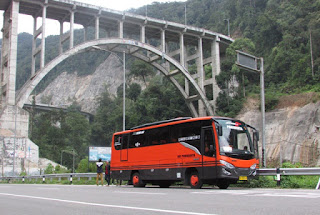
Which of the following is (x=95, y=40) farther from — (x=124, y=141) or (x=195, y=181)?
(x=195, y=181)

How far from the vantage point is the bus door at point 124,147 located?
19578 millimetres

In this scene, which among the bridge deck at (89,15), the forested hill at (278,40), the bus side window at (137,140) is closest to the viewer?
the bus side window at (137,140)

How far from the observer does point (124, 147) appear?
19.8 meters

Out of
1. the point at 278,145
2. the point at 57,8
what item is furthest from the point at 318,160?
the point at 57,8

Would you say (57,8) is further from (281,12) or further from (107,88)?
(107,88)

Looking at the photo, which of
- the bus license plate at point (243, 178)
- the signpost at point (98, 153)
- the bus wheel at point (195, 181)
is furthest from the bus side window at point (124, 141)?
the signpost at point (98, 153)

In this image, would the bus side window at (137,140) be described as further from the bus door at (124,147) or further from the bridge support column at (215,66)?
the bridge support column at (215,66)

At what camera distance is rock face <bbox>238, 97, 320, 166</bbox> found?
115 ft

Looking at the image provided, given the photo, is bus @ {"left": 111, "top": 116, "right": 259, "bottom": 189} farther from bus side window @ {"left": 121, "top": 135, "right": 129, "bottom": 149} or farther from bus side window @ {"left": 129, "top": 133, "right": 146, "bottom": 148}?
bus side window @ {"left": 121, "top": 135, "right": 129, "bottom": 149}

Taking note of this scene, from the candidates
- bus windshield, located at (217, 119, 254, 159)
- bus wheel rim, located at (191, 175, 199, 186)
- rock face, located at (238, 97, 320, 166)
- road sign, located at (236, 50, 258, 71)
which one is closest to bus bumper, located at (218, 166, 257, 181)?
bus windshield, located at (217, 119, 254, 159)

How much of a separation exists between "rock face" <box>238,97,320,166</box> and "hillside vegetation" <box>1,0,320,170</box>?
1835 mm

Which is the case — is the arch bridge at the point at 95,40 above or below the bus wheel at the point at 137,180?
above

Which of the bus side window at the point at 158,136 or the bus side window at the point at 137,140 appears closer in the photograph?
the bus side window at the point at 158,136

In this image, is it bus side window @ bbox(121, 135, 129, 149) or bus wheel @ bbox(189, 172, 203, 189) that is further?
bus side window @ bbox(121, 135, 129, 149)
